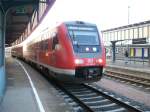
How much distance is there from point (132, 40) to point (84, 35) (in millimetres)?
19440

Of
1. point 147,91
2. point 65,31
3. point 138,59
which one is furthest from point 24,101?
point 138,59

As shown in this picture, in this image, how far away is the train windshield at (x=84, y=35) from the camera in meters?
14.0

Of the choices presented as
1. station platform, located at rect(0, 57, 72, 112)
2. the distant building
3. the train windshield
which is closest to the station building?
the distant building

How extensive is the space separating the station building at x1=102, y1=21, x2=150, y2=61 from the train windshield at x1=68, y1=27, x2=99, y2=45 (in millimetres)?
14613

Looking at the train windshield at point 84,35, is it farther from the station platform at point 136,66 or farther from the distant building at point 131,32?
the distant building at point 131,32

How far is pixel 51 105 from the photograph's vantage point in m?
10.7

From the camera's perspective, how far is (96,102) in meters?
11.4

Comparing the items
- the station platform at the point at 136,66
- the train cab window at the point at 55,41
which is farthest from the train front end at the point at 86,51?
the station platform at the point at 136,66

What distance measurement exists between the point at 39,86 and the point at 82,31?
122 inches

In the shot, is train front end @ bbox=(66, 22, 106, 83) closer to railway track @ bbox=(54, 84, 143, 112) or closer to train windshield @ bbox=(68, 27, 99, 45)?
train windshield @ bbox=(68, 27, 99, 45)

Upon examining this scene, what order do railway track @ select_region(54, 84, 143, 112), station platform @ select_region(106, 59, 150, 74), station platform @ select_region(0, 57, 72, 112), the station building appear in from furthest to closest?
the station building < station platform @ select_region(106, 59, 150, 74) < railway track @ select_region(54, 84, 143, 112) < station platform @ select_region(0, 57, 72, 112)

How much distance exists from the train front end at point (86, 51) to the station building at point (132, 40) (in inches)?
578

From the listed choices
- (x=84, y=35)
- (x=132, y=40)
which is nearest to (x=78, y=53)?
(x=84, y=35)

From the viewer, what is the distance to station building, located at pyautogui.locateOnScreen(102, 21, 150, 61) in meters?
30.8
